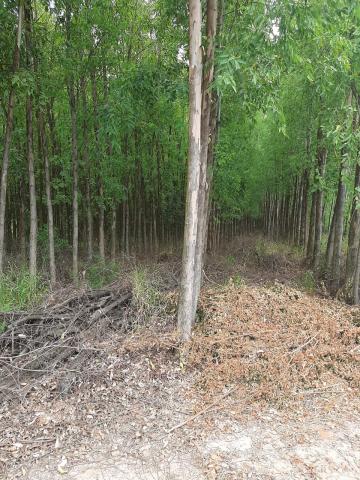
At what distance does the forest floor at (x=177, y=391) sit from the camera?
281 cm

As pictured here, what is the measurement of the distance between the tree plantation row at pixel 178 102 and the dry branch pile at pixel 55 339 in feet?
4.07

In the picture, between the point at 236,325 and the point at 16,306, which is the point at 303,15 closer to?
the point at 236,325

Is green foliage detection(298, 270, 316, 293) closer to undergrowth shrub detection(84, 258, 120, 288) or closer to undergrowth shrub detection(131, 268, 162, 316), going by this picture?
undergrowth shrub detection(131, 268, 162, 316)

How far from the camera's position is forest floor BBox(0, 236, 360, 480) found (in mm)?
2812

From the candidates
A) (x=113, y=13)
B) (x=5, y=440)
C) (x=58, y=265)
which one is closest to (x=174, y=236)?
(x=58, y=265)

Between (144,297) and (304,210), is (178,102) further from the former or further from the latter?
(304,210)

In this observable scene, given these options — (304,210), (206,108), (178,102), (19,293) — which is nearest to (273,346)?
(206,108)

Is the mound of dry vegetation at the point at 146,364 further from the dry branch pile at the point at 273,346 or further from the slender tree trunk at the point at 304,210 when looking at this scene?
the slender tree trunk at the point at 304,210

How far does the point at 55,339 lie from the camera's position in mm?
4246

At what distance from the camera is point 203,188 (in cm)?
486

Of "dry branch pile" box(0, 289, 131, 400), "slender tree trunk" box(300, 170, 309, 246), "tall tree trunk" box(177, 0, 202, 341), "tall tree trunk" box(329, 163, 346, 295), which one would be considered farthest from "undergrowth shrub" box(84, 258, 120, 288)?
"slender tree trunk" box(300, 170, 309, 246)

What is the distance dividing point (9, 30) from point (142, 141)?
6.37m

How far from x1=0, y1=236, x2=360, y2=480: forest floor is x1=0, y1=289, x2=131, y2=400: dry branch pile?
0.05 ft

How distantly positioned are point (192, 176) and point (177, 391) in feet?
8.38
